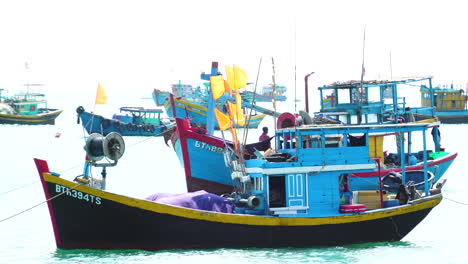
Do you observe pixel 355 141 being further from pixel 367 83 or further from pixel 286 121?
pixel 367 83

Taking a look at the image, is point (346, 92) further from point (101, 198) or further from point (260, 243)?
point (101, 198)

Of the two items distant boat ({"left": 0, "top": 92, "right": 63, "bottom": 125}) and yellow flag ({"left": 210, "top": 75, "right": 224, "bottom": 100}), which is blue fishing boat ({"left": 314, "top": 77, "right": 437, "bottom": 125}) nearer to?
yellow flag ({"left": 210, "top": 75, "right": 224, "bottom": 100})

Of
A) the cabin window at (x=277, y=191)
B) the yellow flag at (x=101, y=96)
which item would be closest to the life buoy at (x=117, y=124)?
the yellow flag at (x=101, y=96)

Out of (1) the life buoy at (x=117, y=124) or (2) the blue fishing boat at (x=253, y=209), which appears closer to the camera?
(2) the blue fishing boat at (x=253, y=209)

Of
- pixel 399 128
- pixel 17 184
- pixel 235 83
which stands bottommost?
pixel 17 184

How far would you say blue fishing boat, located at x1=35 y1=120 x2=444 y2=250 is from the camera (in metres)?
18.4

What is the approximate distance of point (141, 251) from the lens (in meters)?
18.9

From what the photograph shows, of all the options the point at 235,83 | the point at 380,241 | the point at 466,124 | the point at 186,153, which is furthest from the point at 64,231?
the point at 466,124

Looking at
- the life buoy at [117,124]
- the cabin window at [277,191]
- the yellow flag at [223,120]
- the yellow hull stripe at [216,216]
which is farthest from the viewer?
the life buoy at [117,124]

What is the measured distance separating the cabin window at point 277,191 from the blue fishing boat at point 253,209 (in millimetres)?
26

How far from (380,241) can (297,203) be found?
2.71 m

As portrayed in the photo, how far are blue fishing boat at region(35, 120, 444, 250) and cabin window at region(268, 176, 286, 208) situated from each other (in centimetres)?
3

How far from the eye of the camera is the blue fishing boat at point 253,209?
60.3ft

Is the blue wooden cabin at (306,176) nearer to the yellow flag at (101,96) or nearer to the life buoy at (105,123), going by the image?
the yellow flag at (101,96)
